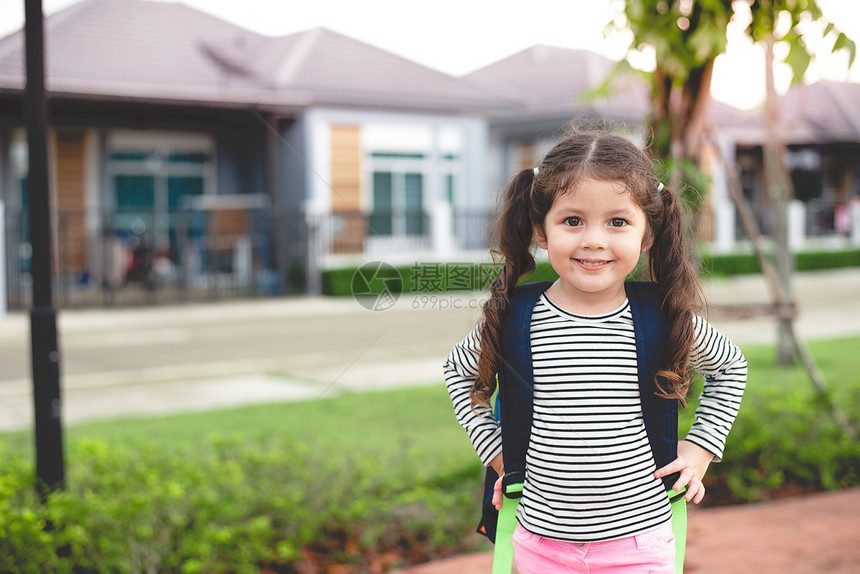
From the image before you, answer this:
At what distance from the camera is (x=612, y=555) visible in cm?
191

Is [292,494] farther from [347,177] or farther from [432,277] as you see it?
[347,177]

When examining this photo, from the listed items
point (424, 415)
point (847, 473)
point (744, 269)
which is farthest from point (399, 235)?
point (847, 473)

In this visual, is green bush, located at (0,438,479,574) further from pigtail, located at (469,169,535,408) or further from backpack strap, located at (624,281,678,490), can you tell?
backpack strap, located at (624,281,678,490)

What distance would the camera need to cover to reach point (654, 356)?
1884 mm

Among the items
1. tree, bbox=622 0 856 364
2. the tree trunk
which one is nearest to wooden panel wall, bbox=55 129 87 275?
the tree trunk

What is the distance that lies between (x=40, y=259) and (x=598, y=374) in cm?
221

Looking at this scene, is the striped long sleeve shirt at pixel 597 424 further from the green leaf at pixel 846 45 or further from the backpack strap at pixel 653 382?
the green leaf at pixel 846 45

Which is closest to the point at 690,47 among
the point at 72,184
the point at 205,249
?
the point at 205,249

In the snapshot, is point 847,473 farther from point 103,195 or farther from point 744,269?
point 744,269

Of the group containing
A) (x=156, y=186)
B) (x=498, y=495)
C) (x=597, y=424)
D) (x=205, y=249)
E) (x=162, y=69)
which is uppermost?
(x=162, y=69)

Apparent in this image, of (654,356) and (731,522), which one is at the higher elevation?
(654,356)

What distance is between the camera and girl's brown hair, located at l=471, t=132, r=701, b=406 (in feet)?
6.13

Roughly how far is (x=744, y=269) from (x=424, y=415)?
17.7 m

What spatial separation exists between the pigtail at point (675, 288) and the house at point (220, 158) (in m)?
13.0
